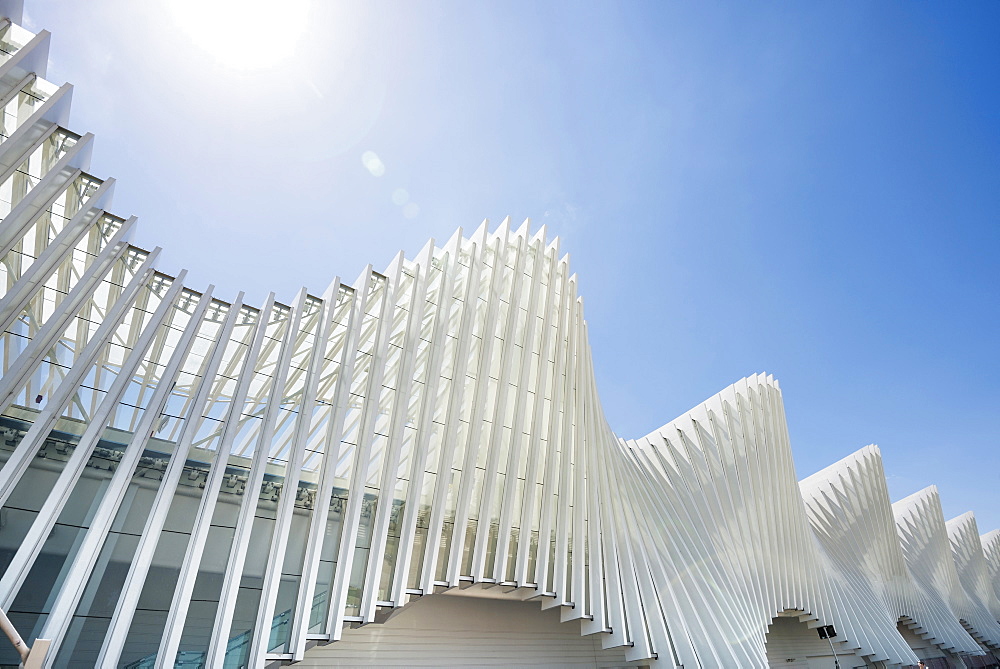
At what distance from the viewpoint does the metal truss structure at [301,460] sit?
1114 cm

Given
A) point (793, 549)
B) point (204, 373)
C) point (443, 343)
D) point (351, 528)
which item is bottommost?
point (351, 528)

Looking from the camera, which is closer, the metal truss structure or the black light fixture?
the metal truss structure

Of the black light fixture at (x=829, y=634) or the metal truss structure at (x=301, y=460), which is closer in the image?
the metal truss structure at (x=301, y=460)

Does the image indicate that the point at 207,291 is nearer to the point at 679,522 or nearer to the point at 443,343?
the point at 443,343

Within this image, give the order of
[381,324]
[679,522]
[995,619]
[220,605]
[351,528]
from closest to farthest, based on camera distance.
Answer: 1. [220,605]
2. [351,528]
3. [381,324]
4. [679,522]
5. [995,619]

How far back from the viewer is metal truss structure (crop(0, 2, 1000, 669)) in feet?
36.6

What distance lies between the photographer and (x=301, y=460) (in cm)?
1379

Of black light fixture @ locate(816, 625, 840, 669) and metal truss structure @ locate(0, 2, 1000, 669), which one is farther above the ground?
metal truss structure @ locate(0, 2, 1000, 669)

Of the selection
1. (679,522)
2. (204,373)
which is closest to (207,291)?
(204,373)

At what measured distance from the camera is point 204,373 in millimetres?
14141

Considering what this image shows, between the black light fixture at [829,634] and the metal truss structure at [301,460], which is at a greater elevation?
the metal truss structure at [301,460]

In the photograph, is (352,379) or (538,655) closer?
(352,379)

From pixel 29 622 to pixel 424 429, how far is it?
8.94 metres

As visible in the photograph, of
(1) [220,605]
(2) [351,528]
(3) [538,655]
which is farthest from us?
(3) [538,655]
